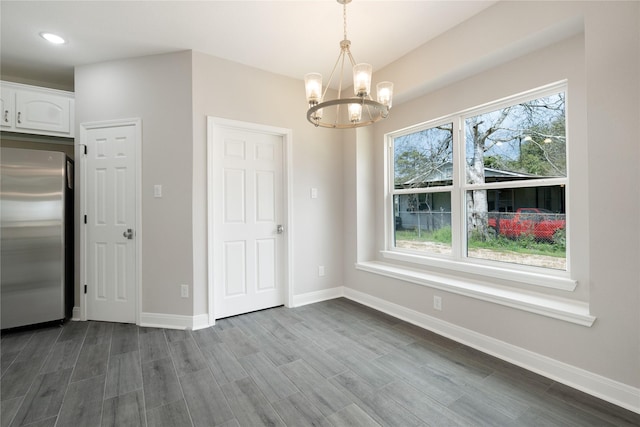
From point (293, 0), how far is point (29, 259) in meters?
3.49

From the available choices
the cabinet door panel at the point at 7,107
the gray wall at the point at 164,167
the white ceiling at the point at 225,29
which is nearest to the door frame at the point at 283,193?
the gray wall at the point at 164,167

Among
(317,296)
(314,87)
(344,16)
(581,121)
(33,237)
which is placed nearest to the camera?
(314,87)

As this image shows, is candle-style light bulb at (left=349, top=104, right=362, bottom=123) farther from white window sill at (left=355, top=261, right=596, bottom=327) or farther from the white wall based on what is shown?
white window sill at (left=355, top=261, right=596, bottom=327)

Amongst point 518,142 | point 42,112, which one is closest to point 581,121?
point 518,142

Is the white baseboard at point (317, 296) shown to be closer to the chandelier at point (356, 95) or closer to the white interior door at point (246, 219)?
the white interior door at point (246, 219)

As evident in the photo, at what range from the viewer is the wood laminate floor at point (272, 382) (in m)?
1.59

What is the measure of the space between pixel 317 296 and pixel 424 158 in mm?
2164

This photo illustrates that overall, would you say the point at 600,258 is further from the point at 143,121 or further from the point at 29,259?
the point at 29,259

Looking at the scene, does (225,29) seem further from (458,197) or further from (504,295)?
(504,295)

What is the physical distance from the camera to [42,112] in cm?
304

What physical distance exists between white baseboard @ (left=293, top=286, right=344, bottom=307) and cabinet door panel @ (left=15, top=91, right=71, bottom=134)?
3273 mm

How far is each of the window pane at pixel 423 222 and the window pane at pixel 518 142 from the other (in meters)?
0.43

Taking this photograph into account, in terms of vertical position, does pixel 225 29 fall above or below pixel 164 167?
above

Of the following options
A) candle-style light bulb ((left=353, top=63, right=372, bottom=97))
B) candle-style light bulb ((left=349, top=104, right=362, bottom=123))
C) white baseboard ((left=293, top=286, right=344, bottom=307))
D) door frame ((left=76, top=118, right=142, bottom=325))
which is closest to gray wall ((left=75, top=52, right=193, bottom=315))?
door frame ((left=76, top=118, right=142, bottom=325))
